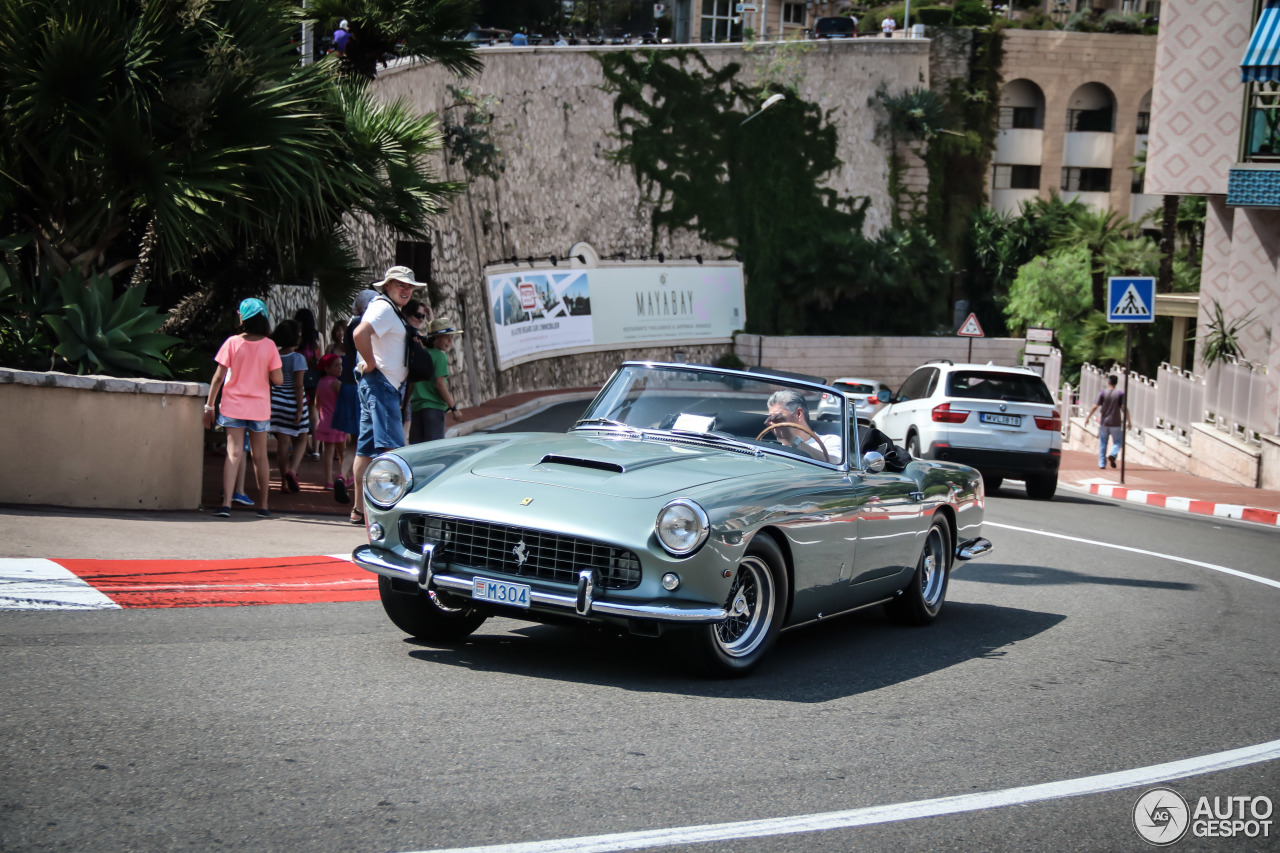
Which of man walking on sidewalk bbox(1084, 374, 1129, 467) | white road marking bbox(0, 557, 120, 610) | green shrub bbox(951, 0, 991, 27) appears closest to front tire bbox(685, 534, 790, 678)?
white road marking bbox(0, 557, 120, 610)

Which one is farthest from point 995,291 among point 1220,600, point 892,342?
point 1220,600

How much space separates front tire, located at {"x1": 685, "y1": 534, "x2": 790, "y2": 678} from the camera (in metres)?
5.68

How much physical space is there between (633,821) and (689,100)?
45.4 meters

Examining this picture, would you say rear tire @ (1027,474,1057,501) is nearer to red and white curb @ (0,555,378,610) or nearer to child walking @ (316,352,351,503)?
child walking @ (316,352,351,503)

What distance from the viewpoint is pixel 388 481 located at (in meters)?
6.06

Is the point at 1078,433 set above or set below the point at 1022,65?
below

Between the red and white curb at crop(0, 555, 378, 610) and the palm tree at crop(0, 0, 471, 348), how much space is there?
338 cm

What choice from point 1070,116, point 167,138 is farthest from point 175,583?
point 1070,116

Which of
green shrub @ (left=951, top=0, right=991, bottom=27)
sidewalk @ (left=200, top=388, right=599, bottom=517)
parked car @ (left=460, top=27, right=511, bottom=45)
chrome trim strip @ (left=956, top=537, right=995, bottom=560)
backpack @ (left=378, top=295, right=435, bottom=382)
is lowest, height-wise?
sidewalk @ (left=200, top=388, right=599, bottom=517)

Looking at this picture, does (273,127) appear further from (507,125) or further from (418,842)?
(507,125)

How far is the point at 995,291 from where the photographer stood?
59812 mm

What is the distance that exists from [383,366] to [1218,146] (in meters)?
22.9

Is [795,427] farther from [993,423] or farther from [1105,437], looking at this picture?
[1105,437]

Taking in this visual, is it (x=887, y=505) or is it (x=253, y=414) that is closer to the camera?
(x=887, y=505)
